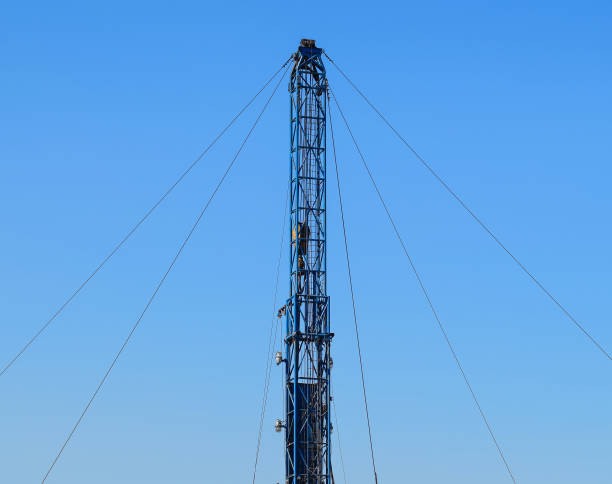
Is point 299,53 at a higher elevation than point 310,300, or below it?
higher

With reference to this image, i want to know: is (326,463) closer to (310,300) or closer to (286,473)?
(286,473)

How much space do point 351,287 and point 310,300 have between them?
360 cm

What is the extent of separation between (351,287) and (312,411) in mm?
10355

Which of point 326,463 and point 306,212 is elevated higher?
point 306,212

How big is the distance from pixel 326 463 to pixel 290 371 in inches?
311

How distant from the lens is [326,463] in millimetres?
85312

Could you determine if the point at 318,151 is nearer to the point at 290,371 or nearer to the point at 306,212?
the point at 306,212

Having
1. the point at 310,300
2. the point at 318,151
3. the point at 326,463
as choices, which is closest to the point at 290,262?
the point at 310,300

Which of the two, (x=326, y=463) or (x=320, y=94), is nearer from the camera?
(x=326, y=463)

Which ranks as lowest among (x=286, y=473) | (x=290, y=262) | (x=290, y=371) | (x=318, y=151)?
(x=286, y=473)

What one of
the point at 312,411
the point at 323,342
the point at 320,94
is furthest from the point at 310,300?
the point at 320,94

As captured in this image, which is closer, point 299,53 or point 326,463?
point 326,463

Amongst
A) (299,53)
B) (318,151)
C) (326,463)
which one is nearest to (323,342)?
(326,463)

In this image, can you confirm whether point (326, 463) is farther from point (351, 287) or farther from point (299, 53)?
point (299, 53)
